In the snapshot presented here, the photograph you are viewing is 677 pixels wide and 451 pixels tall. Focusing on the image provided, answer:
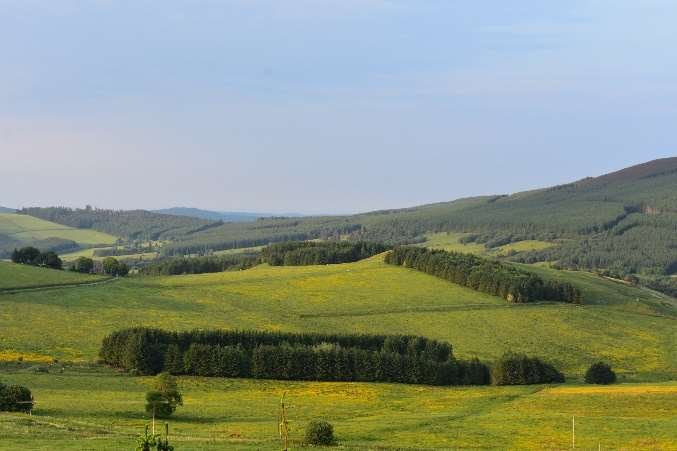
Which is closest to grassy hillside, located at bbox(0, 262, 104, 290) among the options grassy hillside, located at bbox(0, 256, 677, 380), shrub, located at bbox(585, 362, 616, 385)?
grassy hillside, located at bbox(0, 256, 677, 380)

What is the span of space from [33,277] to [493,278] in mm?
80269

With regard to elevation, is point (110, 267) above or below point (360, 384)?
above

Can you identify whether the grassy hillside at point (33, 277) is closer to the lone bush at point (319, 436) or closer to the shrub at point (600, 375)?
the shrub at point (600, 375)

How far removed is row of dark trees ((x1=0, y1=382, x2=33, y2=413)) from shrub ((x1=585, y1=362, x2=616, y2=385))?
67806 mm

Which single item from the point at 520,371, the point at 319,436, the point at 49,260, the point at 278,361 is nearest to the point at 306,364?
the point at 278,361

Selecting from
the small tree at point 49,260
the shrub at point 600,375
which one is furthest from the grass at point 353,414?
the small tree at point 49,260

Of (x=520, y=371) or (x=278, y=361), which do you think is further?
(x=520, y=371)

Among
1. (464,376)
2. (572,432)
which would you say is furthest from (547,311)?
(572,432)

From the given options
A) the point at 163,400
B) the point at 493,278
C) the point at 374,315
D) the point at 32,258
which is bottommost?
the point at 163,400

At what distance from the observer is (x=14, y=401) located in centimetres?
7038

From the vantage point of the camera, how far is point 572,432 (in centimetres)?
6894

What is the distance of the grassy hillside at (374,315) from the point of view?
12588 cm

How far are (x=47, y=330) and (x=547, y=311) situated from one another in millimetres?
78157

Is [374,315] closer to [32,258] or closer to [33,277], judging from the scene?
[33,277]
